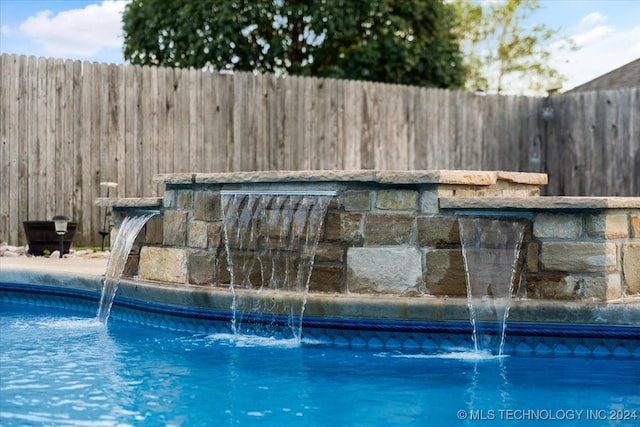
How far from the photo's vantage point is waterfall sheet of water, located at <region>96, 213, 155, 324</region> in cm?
621

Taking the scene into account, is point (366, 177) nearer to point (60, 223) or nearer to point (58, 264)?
point (58, 264)

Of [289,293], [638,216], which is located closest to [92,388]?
[289,293]

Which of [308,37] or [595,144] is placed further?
[308,37]

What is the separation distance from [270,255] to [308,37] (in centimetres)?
1129

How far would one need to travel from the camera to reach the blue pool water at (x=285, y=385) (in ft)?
12.1


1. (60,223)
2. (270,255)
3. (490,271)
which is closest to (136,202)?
(270,255)

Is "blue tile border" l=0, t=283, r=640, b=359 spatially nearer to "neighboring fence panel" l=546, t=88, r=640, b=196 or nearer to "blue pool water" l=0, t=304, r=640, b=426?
"blue pool water" l=0, t=304, r=640, b=426

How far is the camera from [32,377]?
4328mm

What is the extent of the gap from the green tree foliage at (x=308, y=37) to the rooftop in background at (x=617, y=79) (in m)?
2.39

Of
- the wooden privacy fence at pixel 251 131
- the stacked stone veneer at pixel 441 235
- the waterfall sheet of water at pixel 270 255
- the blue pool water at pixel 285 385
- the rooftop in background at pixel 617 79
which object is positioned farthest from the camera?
the rooftop in background at pixel 617 79

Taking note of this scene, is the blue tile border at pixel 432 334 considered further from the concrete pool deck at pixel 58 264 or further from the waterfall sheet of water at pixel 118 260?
the concrete pool deck at pixel 58 264

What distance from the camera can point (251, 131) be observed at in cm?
1061

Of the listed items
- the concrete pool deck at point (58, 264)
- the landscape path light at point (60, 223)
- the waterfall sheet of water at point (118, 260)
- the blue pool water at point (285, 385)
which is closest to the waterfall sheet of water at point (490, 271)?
the blue pool water at point (285, 385)

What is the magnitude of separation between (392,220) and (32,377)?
2147 mm
